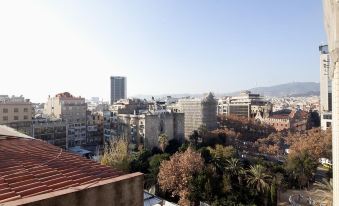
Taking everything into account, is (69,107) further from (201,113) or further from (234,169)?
(234,169)

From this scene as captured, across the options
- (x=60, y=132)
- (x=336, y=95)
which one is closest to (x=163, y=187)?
(x=336, y=95)

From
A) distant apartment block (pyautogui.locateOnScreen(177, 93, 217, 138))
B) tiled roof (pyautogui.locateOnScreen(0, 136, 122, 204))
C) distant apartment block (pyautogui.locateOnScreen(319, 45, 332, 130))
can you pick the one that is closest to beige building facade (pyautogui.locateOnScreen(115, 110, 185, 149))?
distant apartment block (pyautogui.locateOnScreen(177, 93, 217, 138))

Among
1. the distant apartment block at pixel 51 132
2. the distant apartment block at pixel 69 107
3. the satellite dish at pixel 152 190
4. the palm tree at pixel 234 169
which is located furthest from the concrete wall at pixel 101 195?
the distant apartment block at pixel 69 107

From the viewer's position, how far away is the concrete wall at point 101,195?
333cm

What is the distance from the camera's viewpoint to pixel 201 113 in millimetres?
71688

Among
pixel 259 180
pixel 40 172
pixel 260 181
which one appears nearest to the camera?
pixel 40 172

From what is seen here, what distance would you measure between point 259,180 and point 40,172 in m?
29.0

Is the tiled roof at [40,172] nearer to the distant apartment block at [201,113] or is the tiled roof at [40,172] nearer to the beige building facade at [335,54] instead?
the beige building facade at [335,54]

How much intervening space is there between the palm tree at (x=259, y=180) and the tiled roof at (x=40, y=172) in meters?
27.3

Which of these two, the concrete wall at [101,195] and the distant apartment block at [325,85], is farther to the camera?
the distant apartment block at [325,85]

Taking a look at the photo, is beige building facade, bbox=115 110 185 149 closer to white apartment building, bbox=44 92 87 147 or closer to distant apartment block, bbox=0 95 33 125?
white apartment building, bbox=44 92 87 147

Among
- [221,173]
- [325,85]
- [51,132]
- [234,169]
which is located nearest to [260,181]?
[234,169]

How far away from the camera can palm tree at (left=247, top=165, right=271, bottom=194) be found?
29.5 meters

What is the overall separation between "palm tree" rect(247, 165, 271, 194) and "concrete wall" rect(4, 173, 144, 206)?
27.6m
